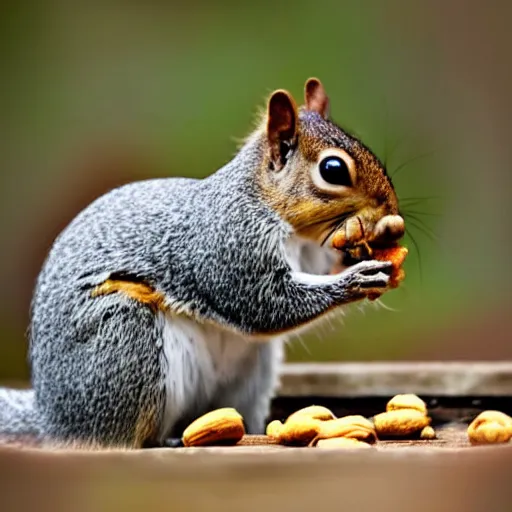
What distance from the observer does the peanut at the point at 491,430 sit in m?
1.11

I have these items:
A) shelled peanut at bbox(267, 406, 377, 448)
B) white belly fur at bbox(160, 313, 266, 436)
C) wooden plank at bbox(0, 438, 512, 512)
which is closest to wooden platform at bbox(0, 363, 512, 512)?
wooden plank at bbox(0, 438, 512, 512)

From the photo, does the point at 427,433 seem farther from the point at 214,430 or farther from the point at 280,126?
the point at 280,126

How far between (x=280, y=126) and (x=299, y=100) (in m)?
1.31

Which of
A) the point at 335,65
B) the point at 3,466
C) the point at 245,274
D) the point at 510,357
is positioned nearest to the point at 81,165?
the point at 335,65

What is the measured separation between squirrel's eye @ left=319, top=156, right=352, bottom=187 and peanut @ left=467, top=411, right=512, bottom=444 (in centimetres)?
30

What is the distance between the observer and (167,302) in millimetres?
1225

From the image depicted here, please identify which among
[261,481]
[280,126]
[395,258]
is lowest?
[261,481]

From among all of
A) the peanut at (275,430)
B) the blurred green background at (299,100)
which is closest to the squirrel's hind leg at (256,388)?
the peanut at (275,430)

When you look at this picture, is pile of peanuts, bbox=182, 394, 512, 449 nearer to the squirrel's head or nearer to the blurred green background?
the squirrel's head

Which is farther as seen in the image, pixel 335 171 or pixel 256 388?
pixel 256 388

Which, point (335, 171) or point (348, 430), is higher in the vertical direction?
point (335, 171)

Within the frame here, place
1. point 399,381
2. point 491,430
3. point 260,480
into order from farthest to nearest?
point 399,381 → point 491,430 → point 260,480

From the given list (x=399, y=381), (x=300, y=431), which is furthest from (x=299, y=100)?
(x=300, y=431)

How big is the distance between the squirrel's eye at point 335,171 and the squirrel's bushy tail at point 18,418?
0.45 metres
